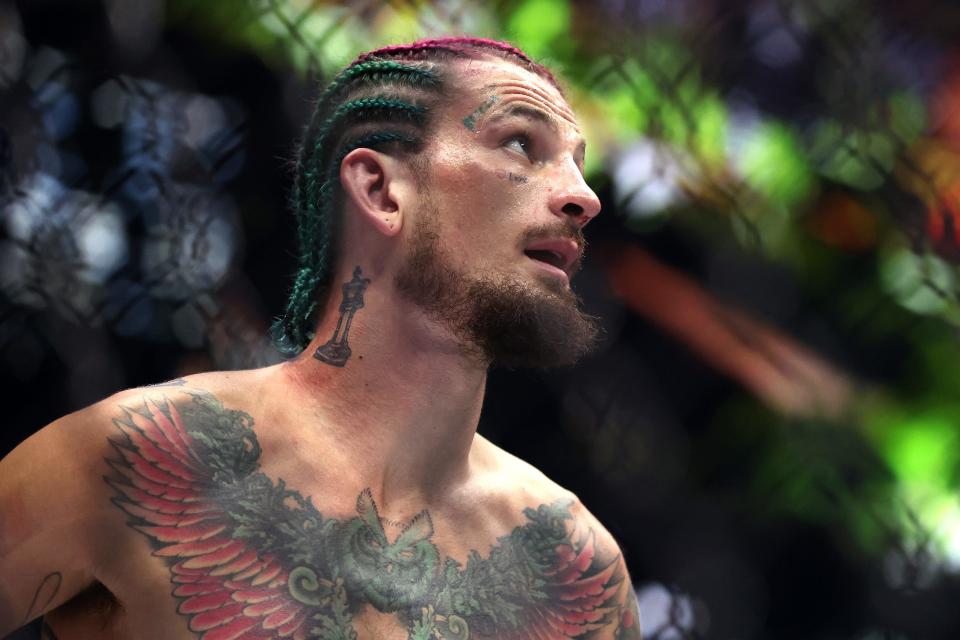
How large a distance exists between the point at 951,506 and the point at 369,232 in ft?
4.46

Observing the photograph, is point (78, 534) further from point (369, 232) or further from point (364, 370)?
point (369, 232)

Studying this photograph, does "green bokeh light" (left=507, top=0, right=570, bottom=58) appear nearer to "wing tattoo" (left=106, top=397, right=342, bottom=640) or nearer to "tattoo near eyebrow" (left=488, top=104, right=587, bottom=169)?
"tattoo near eyebrow" (left=488, top=104, right=587, bottom=169)

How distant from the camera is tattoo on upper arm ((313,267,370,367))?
1646mm

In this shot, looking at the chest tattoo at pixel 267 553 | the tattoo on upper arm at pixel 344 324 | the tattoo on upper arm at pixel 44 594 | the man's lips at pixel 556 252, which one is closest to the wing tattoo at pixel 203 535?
the chest tattoo at pixel 267 553

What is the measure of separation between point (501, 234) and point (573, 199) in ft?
0.35

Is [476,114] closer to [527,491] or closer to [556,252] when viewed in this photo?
[556,252]

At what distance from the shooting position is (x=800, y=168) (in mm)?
2305

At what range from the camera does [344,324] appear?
1.66m

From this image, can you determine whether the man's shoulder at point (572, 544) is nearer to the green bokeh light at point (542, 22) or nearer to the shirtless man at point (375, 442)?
the shirtless man at point (375, 442)

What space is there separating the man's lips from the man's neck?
6.4 inches

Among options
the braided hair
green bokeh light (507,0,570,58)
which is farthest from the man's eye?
green bokeh light (507,0,570,58)

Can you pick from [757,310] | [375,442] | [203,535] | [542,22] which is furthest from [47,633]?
[757,310]

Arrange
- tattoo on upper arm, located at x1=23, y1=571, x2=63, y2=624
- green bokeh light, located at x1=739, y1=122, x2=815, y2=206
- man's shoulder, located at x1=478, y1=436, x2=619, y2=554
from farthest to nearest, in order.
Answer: green bokeh light, located at x1=739, y1=122, x2=815, y2=206
man's shoulder, located at x1=478, y1=436, x2=619, y2=554
tattoo on upper arm, located at x1=23, y1=571, x2=63, y2=624

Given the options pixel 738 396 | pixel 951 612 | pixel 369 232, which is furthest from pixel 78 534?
pixel 951 612
